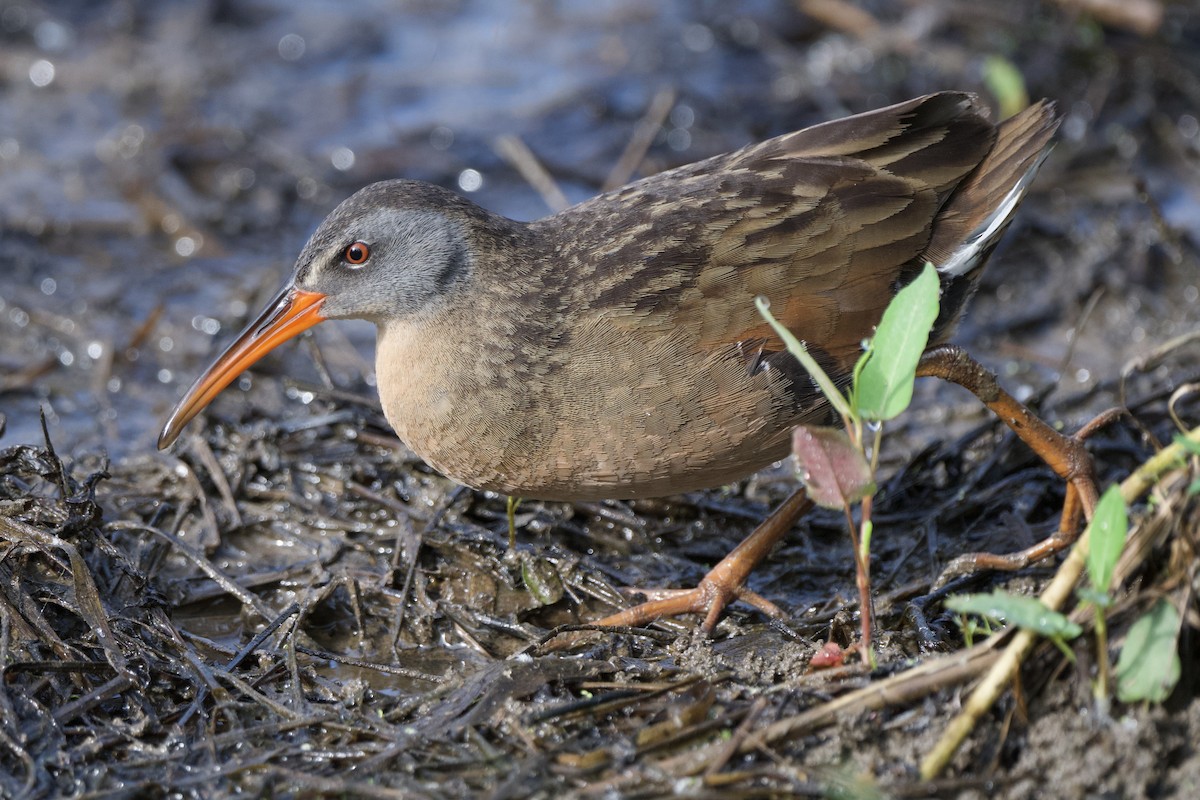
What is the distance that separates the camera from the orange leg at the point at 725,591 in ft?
13.4

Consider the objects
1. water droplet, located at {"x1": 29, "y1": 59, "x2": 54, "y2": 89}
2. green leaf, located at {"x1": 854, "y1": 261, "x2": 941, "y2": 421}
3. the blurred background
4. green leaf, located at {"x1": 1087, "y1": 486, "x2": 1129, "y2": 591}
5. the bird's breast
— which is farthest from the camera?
water droplet, located at {"x1": 29, "y1": 59, "x2": 54, "y2": 89}

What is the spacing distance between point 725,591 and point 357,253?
154 centimetres

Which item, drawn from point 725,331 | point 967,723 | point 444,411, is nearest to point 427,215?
point 444,411

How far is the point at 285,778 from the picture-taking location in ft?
10.7

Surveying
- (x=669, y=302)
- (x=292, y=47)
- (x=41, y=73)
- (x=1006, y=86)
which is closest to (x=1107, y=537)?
(x=669, y=302)

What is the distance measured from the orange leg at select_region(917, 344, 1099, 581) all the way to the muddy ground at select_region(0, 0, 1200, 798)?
3.8 inches

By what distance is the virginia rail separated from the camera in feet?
12.5

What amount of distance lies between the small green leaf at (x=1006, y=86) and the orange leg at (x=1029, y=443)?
11.7 feet

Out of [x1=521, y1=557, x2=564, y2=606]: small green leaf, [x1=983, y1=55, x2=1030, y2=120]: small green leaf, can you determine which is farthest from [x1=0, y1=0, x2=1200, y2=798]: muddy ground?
[x1=983, y1=55, x2=1030, y2=120]: small green leaf

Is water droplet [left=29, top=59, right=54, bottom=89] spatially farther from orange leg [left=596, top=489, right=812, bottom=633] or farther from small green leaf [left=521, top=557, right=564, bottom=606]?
orange leg [left=596, top=489, right=812, bottom=633]

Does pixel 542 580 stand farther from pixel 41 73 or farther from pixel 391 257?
pixel 41 73

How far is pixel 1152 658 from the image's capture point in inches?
113

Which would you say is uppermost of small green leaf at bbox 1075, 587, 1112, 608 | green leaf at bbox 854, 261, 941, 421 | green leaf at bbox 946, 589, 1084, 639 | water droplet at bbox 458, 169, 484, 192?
green leaf at bbox 854, 261, 941, 421

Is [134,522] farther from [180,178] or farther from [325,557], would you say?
[180,178]
